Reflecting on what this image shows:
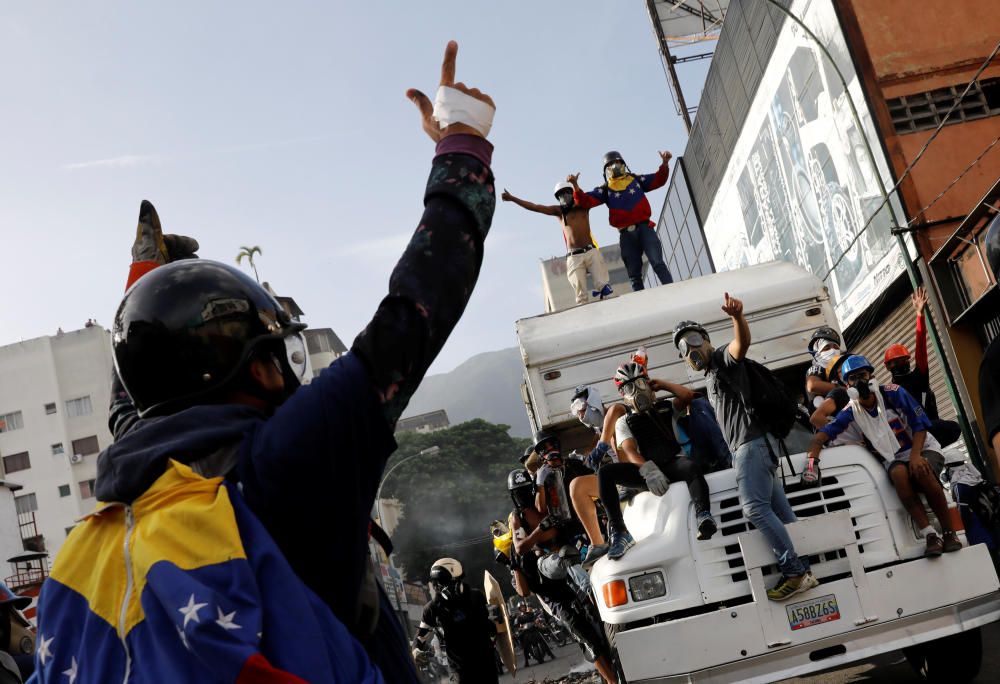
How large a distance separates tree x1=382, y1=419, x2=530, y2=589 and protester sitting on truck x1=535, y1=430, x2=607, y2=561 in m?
52.8

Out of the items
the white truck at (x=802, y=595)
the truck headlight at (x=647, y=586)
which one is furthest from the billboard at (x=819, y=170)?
the truck headlight at (x=647, y=586)

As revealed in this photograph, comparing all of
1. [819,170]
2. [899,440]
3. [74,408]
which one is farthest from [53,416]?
[899,440]

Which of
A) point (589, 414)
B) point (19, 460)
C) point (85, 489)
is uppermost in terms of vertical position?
point (19, 460)

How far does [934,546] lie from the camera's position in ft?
20.5

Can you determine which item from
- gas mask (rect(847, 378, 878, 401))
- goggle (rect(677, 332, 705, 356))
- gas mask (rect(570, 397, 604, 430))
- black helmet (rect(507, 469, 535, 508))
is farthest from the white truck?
black helmet (rect(507, 469, 535, 508))

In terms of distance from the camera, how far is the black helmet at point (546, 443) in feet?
29.7

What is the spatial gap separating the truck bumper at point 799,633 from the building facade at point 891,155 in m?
9.68

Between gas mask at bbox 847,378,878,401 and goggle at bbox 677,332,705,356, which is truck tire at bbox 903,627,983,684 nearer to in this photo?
gas mask at bbox 847,378,878,401

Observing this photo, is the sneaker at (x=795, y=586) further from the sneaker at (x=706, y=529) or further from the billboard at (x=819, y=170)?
the billboard at (x=819, y=170)

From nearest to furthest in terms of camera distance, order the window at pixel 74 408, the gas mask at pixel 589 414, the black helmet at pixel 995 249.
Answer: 1. the black helmet at pixel 995 249
2. the gas mask at pixel 589 414
3. the window at pixel 74 408

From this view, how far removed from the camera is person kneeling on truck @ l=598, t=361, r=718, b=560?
6.45m

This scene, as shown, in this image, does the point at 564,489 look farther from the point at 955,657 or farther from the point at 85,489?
the point at 85,489

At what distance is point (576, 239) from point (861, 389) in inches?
211

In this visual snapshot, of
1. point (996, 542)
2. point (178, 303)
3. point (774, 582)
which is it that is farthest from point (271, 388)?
point (996, 542)
